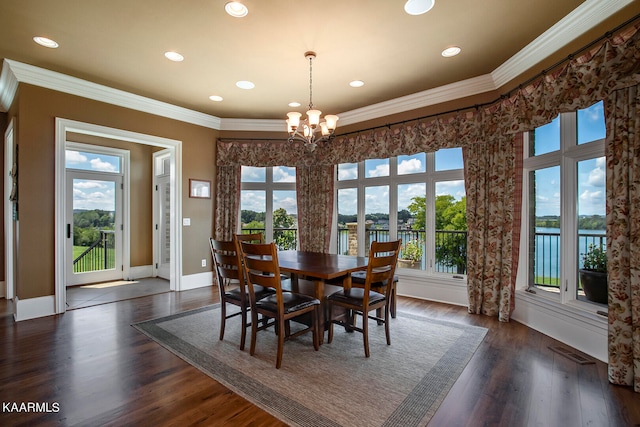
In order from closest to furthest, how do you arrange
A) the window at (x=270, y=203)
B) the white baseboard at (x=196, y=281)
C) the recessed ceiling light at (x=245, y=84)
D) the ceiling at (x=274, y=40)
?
the ceiling at (x=274, y=40) < the recessed ceiling light at (x=245, y=84) < the white baseboard at (x=196, y=281) < the window at (x=270, y=203)

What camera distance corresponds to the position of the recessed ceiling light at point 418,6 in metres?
2.41

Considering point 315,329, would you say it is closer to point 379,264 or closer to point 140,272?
point 379,264

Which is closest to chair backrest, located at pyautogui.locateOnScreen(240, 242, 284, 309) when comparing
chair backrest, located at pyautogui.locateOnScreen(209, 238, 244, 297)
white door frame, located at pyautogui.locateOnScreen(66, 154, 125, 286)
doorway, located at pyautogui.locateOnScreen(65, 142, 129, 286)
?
chair backrest, located at pyautogui.locateOnScreen(209, 238, 244, 297)

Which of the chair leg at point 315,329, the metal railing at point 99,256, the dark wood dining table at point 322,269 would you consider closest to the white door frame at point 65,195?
the metal railing at point 99,256

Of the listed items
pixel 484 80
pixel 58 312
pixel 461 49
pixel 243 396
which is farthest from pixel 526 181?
pixel 58 312

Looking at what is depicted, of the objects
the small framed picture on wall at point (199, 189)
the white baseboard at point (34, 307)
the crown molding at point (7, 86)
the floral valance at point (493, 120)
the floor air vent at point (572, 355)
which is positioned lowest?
the floor air vent at point (572, 355)

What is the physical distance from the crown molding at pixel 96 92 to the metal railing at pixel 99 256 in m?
2.46

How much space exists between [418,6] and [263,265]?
238cm

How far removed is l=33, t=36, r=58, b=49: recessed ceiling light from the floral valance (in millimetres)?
2573

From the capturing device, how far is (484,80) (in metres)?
3.75

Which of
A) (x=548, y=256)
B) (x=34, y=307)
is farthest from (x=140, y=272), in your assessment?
(x=548, y=256)

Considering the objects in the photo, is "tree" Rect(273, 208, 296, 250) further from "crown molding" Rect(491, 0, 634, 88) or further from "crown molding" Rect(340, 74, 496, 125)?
"crown molding" Rect(491, 0, 634, 88)

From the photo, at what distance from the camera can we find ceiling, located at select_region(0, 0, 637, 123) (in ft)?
8.20

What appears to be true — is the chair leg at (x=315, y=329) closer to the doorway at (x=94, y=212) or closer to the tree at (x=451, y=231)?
the tree at (x=451, y=231)
